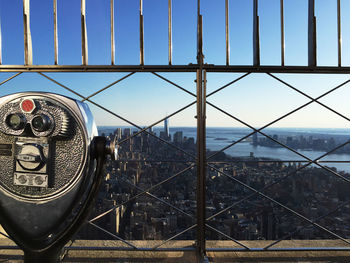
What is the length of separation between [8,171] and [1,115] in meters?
Answer: 0.20

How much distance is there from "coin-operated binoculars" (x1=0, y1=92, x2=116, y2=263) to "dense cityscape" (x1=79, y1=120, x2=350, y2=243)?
0.89 metres

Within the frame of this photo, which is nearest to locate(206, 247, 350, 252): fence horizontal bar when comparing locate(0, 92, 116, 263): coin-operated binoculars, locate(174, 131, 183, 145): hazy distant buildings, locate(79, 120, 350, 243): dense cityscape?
locate(79, 120, 350, 243): dense cityscape

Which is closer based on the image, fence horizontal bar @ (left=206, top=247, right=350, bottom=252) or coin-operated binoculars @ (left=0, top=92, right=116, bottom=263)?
coin-operated binoculars @ (left=0, top=92, right=116, bottom=263)

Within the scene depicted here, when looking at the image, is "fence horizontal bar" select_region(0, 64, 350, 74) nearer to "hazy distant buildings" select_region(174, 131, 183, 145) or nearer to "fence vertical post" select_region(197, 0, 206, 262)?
"fence vertical post" select_region(197, 0, 206, 262)

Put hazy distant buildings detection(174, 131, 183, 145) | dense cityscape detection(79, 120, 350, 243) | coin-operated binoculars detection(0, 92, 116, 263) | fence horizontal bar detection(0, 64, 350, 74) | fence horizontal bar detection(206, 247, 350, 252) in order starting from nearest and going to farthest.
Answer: coin-operated binoculars detection(0, 92, 116, 263)
fence horizontal bar detection(0, 64, 350, 74)
fence horizontal bar detection(206, 247, 350, 252)
dense cityscape detection(79, 120, 350, 243)
hazy distant buildings detection(174, 131, 183, 145)

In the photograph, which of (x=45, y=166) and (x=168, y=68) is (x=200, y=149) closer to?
(x=168, y=68)

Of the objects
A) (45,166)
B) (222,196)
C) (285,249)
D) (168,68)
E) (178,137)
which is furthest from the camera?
(178,137)

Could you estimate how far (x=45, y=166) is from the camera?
0.84 m

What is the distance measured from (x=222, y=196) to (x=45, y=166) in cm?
138

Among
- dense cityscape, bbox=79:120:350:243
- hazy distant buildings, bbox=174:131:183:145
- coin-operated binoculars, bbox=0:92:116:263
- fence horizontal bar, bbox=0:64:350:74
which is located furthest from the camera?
hazy distant buildings, bbox=174:131:183:145

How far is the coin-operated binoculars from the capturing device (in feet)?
2.74

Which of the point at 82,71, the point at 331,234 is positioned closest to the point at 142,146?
the point at 82,71

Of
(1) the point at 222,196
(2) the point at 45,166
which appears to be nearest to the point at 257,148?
(1) the point at 222,196

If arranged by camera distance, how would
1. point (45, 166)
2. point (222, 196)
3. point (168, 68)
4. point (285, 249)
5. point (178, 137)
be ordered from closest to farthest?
1. point (45, 166)
2. point (168, 68)
3. point (285, 249)
4. point (222, 196)
5. point (178, 137)
